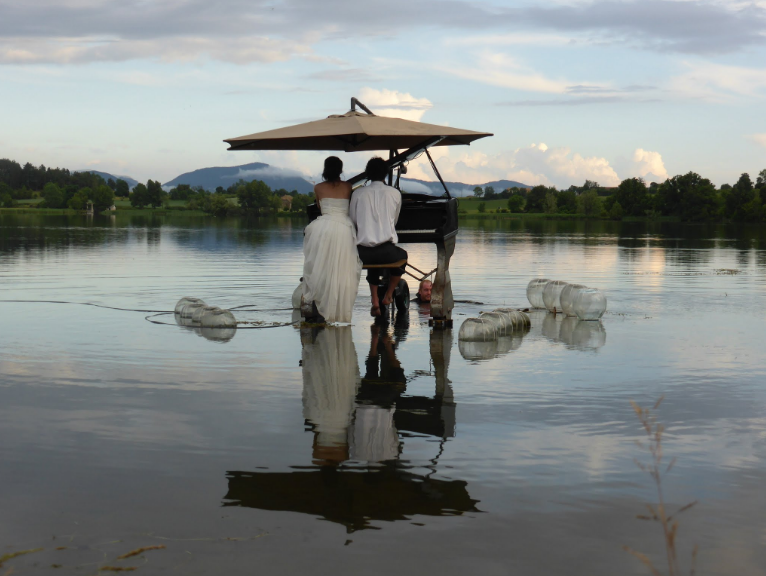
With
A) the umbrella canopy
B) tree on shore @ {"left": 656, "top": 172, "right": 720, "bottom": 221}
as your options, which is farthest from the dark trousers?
tree on shore @ {"left": 656, "top": 172, "right": 720, "bottom": 221}

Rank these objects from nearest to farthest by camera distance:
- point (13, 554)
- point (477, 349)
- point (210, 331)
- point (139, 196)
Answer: point (13, 554)
point (477, 349)
point (210, 331)
point (139, 196)

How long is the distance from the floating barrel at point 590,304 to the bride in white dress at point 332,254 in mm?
3099

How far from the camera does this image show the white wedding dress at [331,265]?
10492 millimetres

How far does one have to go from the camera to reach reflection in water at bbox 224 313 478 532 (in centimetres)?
400

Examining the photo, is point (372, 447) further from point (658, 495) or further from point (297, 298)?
point (297, 298)

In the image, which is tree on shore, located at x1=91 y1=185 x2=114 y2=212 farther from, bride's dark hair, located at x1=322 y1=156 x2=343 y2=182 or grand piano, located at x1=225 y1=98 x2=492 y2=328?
bride's dark hair, located at x1=322 y1=156 x2=343 y2=182

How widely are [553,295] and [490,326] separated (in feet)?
9.22

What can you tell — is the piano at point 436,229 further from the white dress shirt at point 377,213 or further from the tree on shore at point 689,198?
the tree on shore at point 689,198

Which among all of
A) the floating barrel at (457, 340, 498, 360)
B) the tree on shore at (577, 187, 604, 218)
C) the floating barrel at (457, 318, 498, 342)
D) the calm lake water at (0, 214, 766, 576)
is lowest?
the calm lake water at (0, 214, 766, 576)

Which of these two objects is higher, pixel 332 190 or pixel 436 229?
pixel 332 190

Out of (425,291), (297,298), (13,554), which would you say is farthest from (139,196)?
(13,554)

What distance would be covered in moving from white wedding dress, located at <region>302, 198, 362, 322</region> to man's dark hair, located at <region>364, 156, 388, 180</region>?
57 centimetres

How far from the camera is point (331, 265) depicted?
10508 mm

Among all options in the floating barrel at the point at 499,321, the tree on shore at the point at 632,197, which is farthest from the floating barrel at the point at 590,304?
the tree on shore at the point at 632,197
